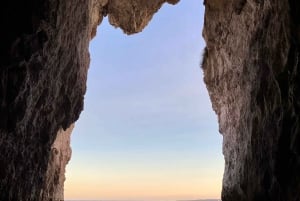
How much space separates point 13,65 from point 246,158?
5.95 m

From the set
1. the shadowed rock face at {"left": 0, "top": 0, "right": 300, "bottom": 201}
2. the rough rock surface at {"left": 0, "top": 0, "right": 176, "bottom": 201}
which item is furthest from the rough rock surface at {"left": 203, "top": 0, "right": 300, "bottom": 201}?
the rough rock surface at {"left": 0, "top": 0, "right": 176, "bottom": 201}

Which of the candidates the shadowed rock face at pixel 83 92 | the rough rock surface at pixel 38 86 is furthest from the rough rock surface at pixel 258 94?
the rough rock surface at pixel 38 86

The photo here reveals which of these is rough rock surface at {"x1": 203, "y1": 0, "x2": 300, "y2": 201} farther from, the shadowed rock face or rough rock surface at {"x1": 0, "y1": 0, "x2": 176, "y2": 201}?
rough rock surface at {"x1": 0, "y1": 0, "x2": 176, "y2": 201}

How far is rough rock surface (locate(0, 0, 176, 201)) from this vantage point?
745 centimetres

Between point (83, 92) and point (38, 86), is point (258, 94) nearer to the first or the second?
point (83, 92)

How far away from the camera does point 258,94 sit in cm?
967

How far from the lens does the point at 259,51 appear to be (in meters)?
9.73

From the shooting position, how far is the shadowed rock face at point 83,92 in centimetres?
760

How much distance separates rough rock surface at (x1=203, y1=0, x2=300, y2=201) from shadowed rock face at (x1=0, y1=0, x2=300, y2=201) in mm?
21

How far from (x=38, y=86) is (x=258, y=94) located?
16.2ft

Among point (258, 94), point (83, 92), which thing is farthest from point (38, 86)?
point (258, 94)

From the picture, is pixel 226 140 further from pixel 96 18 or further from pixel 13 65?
pixel 13 65

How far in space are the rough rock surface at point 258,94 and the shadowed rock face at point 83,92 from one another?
21mm

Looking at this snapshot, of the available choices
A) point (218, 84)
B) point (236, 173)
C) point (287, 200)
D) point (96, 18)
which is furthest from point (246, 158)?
point (96, 18)
